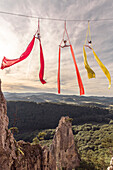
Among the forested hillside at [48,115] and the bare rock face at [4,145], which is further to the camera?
the forested hillside at [48,115]

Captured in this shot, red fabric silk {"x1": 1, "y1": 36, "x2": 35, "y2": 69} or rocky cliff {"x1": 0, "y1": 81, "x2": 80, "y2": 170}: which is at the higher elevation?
red fabric silk {"x1": 1, "y1": 36, "x2": 35, "y2": 69}

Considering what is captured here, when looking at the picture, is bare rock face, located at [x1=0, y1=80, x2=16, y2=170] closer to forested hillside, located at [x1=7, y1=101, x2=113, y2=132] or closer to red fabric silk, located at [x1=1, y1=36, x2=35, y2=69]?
red fabric silk, located at [x1=1, y1=36, x2=35, y2=69]

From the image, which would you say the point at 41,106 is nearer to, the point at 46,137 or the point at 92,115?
the point at 46,137

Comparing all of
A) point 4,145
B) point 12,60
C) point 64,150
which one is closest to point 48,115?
point 64,150

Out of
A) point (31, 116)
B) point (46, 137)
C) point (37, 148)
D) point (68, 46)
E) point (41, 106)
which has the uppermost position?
point (68, 46)

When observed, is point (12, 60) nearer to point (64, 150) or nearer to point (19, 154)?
point (19, 154)

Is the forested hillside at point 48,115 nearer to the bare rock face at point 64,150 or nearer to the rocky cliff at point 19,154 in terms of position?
the bare rock face at point 64,150

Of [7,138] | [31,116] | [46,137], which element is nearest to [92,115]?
[46,137]

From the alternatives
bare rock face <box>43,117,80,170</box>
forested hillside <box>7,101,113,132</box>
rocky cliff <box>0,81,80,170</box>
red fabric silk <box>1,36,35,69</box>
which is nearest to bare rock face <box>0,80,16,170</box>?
rocky cliff <box>0,81,80,170</box>

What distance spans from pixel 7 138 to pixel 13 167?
9.05ft

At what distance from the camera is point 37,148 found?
14836 millimetres

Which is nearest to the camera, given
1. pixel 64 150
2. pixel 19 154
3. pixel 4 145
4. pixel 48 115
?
pixel 4 145

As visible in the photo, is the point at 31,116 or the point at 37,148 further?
the point at 31,116

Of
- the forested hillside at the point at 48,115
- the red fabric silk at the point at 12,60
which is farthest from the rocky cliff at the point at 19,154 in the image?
the forested hillside at the point at 48,115
